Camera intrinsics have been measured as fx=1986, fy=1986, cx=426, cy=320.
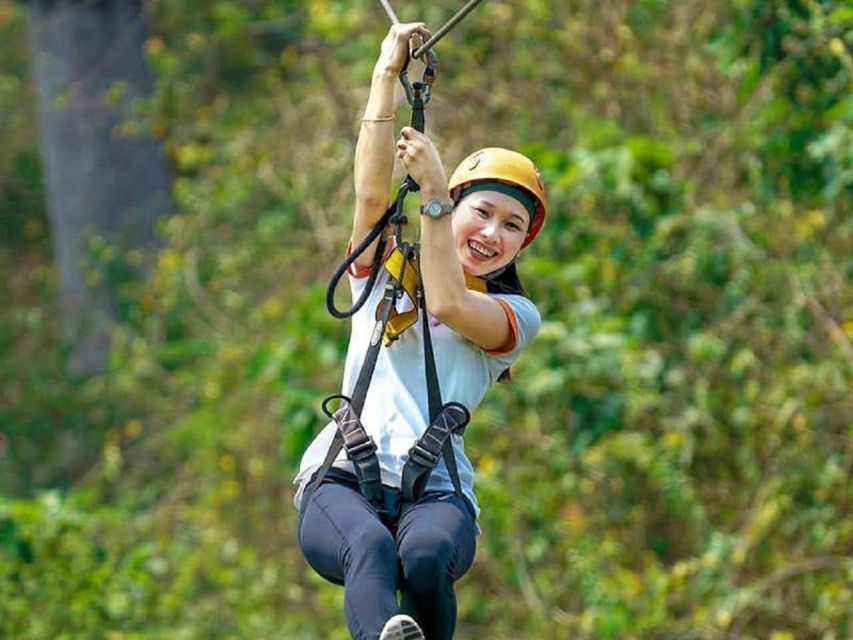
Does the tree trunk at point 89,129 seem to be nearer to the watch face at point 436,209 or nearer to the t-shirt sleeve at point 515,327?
the t-shirt sleeve at point 515,327

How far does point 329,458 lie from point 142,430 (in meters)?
7.82

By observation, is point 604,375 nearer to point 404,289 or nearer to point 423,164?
point 404,289

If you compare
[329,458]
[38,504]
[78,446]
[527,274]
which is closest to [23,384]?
[78,446]

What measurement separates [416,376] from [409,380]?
2 centimetres

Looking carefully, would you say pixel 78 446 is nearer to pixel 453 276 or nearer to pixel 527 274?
pixel 527 274

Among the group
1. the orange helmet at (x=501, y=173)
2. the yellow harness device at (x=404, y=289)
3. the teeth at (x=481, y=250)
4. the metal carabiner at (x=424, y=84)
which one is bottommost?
the yellow harness device at (x=404, y=289)

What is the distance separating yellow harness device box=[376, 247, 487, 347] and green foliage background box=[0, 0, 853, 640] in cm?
314

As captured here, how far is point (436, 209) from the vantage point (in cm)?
440

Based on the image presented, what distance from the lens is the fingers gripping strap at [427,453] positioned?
4.52 m

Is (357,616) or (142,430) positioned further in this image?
(142,430)

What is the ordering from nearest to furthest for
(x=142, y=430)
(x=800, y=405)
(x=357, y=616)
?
(x=357, y=616)
(x=800, y=405)
(x=142, y=430)

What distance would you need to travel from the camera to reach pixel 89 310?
13305 millimetres

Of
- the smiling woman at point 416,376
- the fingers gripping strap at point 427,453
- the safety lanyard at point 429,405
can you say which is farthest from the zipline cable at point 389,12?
the fingers gripping strap at point 427,453


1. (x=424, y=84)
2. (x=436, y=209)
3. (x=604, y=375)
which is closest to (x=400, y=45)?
(x=424, y=84)
